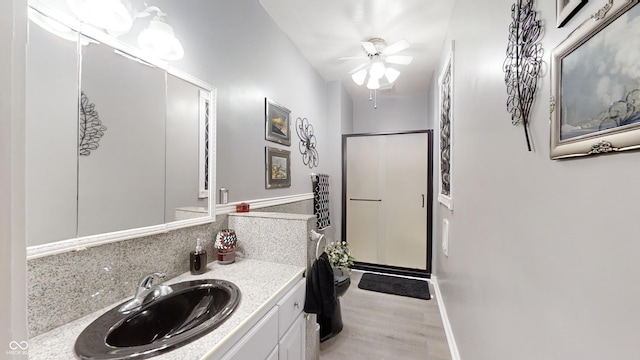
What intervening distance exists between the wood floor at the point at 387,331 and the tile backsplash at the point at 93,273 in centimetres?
141

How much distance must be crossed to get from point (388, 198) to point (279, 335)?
2689 millimetres

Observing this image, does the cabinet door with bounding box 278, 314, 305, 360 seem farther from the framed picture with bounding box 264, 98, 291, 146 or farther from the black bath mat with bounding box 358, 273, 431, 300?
the black bath mat with bounding box 358, 273, 431, 300

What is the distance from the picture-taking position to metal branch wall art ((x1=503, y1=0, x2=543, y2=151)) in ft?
2.52

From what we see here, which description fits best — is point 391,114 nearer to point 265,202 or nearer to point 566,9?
point 265,202

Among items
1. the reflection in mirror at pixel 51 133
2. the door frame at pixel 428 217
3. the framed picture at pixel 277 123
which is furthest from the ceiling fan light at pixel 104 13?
the door frame at pixel 428 217

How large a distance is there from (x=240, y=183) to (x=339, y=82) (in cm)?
247

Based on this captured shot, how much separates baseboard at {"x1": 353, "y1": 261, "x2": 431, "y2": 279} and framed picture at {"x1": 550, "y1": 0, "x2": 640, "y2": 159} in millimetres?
3133

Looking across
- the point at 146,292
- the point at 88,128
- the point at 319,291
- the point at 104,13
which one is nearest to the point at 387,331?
the point at 319,291

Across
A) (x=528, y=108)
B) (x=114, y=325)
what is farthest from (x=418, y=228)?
(x=114, y=325)

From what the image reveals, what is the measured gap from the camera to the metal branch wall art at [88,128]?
944 mm

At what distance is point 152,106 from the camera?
3.95ft

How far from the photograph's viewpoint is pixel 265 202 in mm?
2111

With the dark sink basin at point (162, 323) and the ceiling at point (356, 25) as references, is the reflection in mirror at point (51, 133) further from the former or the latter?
the ceiling at point (356, 25)

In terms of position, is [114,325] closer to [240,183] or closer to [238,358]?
[238,358]
